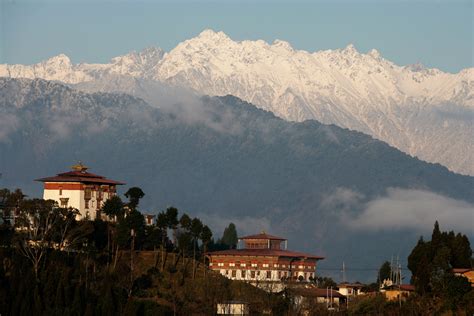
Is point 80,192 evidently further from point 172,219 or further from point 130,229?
point 130,229

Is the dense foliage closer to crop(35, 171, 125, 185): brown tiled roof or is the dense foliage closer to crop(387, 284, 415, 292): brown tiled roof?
crop(35, 171, 125, 185): brown tiled roof

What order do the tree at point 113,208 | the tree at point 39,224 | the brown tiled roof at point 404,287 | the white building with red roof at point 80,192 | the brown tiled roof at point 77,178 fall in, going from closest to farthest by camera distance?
A: the tree at point 39,224, the brown tiled roof at point 404,287, the tree at point 113,208, the white building with red roof at point 80,192, the brown tiled roof at point 77,178

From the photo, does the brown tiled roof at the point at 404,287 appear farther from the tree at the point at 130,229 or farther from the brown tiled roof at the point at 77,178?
the brown tiled roof at the point at 77,178

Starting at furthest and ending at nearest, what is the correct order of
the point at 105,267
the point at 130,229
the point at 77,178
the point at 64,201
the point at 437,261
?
the point at 77,178
the point at 64,201
the point at 130,229
the point at 105,267
the point at 437,261

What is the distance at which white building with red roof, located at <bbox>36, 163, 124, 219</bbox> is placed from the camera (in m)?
190

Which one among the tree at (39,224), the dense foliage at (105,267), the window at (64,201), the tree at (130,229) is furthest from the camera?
the window at (64,201)

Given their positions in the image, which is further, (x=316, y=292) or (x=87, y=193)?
(x=87, y=193)

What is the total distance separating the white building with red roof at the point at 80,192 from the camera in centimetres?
19046

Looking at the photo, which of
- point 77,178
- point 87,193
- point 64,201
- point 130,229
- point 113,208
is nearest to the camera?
point 130,229

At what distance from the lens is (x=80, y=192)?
192 metres

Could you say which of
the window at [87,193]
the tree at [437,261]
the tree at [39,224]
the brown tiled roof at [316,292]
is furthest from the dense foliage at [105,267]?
the tree at [437,261]

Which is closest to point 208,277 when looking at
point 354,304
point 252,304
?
point 252,304

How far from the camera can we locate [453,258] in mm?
162125

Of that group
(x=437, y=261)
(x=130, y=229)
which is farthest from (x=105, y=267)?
(x=437, y=261)
